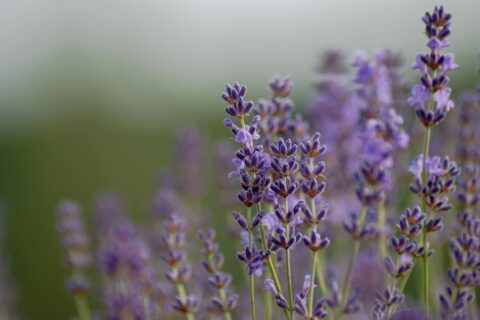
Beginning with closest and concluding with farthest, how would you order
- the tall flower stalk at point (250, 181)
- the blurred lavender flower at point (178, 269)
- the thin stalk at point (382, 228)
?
the tall flower stalk at point (250, 181) → the blurred lavender flower at point (178, 269) → the thin stalk at point (382, 228)

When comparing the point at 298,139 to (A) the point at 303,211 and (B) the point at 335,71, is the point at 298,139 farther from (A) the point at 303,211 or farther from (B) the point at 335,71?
(B) the point at 335,71

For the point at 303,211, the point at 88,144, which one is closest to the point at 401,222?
the point at 303,211

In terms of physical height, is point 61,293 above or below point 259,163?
below

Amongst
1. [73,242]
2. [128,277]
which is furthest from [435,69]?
[73,242]

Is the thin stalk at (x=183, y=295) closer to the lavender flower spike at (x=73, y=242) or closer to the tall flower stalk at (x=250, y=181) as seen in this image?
the tall flower stalk at (x=250, y=181)

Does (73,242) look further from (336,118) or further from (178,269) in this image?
(336,118)

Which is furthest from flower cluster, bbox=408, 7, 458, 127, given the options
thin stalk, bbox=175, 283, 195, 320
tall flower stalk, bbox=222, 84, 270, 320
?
thin stalk, bbox=175, 283, 195, 320

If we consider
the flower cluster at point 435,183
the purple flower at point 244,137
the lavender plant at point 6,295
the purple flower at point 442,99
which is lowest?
the lavender plant at point 6,295

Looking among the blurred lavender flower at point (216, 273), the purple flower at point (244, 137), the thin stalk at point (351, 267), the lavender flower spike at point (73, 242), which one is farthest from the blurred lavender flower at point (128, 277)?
the purple flower at point (244, 137)
